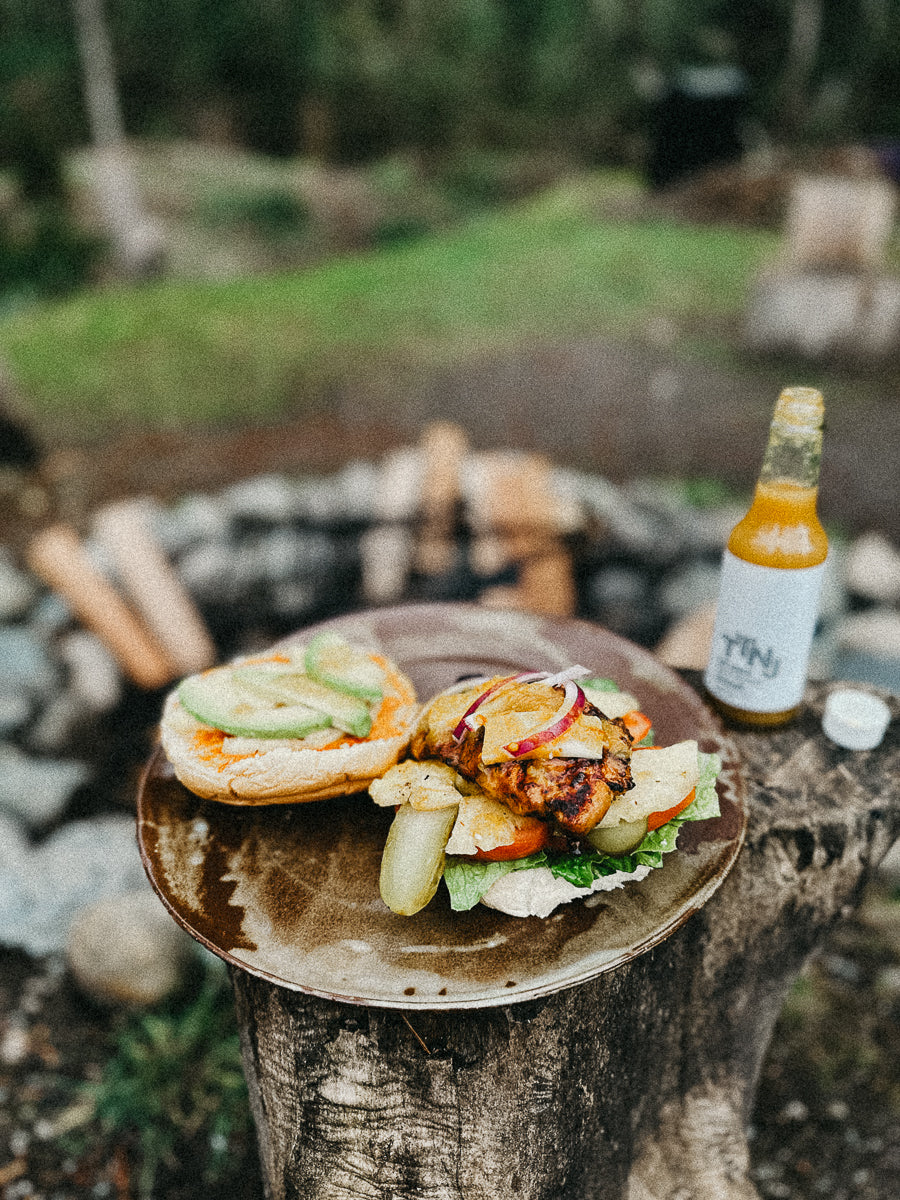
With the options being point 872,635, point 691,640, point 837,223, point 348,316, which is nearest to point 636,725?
point 691,640

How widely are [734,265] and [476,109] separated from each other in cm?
782

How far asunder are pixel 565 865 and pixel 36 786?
3.11 meters

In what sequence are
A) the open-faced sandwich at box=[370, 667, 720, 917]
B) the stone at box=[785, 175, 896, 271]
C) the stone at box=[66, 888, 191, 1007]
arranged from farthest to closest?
1. the stone at box=[785, 175, 896, 271]
2. the stone at box=[66, 888, 191, 1007]
3. the open-faced sandwich at box=[370, 667, 720, 917]

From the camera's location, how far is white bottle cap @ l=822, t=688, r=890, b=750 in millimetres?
2408

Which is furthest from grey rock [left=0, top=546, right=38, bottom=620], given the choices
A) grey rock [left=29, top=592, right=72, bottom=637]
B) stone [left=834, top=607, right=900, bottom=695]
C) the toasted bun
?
stone [left=834, top=607, right=900, bottom=695]

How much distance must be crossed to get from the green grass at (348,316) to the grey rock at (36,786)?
14.9 feet

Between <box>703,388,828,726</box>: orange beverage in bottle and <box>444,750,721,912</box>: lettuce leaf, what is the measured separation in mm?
559

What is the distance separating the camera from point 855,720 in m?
2.41

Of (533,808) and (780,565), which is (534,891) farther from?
(780,565)

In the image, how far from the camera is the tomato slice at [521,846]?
1690 millimetres

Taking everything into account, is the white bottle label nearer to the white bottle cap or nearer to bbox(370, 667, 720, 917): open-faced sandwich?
the white bottle cap

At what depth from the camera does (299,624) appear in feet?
17.1

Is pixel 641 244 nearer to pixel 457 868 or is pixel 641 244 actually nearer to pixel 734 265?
pixel 734 265

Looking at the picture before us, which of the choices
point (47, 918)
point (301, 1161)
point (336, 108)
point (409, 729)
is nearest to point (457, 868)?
point (409, 729)
